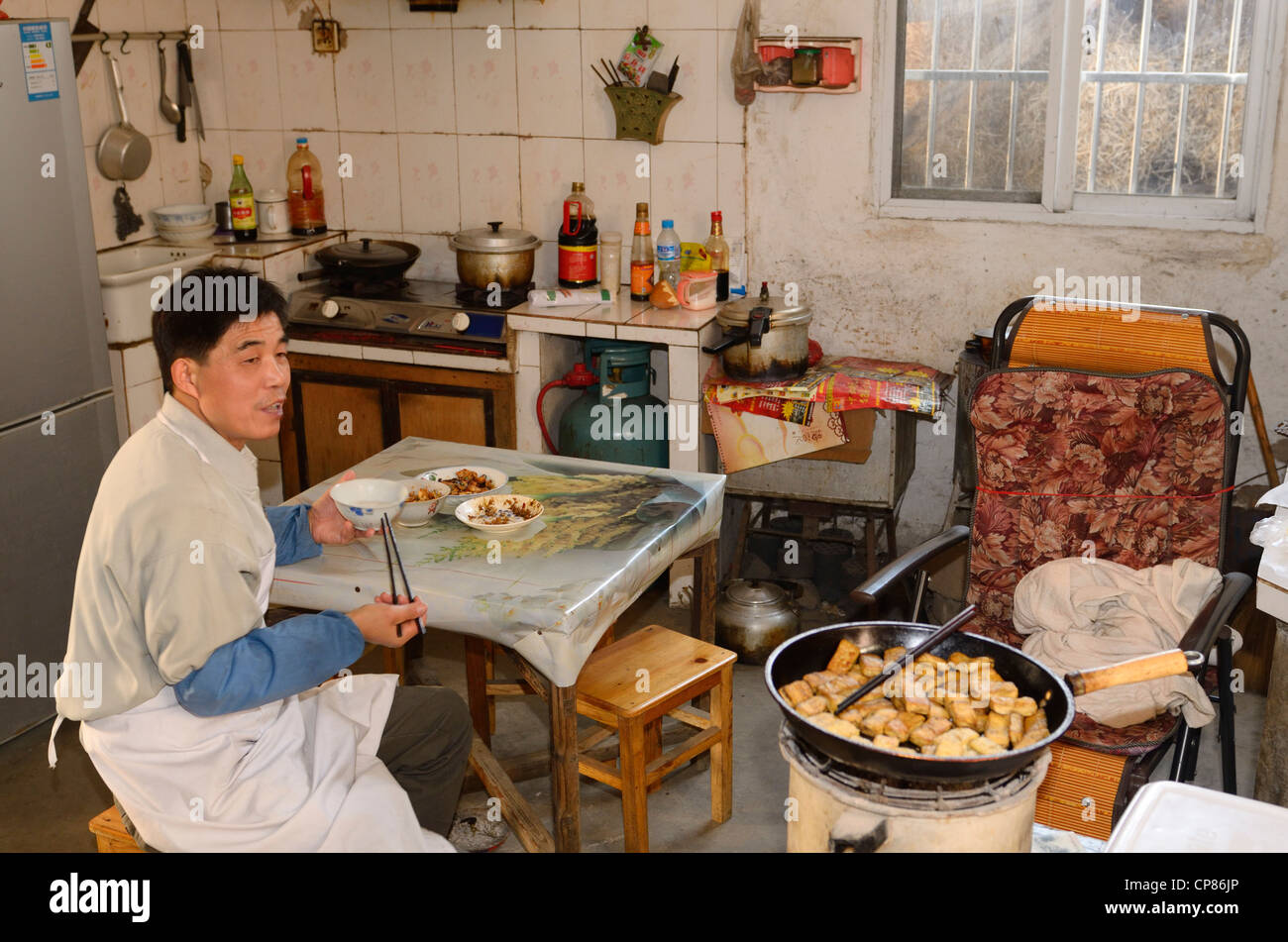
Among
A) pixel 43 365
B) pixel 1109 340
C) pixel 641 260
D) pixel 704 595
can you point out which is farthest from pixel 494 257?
pixel 1109 340

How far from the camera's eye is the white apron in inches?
85.1

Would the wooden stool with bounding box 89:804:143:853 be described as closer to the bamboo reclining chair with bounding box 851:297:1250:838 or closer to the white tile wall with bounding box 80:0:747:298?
the bamboo reclining chair with bounding box 851:297:1250:838

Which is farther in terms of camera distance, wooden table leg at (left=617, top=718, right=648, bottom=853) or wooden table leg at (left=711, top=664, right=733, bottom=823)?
wooden table leg at (left=711, top=664, right=733, bottom=823)

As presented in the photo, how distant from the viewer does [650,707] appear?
2.86 meters

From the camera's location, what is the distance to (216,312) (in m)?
2.23

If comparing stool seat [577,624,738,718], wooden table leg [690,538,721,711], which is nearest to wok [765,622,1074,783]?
stool seat [577,624,738,718]

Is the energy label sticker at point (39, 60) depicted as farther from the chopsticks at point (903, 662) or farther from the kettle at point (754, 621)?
the chopsticks at point (903, 662)

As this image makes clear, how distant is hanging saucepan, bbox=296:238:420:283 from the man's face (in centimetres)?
233

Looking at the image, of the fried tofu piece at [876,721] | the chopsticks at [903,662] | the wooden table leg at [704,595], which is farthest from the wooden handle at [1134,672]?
the wooden table leg at [704,595]

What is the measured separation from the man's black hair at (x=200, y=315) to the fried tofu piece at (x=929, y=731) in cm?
139

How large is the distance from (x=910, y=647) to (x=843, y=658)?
0.14 meters

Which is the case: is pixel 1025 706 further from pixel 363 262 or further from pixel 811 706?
pixel 363 262
